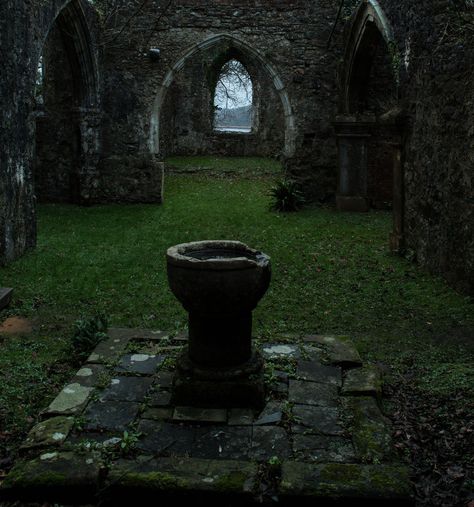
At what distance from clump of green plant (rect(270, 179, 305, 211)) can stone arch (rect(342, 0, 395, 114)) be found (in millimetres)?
1933

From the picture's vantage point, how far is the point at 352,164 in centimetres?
1244

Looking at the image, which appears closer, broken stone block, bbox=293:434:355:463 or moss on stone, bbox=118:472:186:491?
moss on stone, bbox=118:472:186:491

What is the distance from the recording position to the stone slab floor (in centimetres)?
293

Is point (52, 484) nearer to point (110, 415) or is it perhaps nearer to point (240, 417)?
point (110, 415)

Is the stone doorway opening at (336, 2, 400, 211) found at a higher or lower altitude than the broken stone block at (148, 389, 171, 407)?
higher

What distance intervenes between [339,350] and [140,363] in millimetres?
1526

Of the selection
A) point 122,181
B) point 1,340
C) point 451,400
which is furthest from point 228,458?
point 122,181

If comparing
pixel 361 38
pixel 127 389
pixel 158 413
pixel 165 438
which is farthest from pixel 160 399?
pixel 361 38

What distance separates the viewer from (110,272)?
758 centimetres

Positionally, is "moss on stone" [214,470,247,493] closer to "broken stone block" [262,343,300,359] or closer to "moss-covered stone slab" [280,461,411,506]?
"moss-covered stone slab" [280,461,411,506]

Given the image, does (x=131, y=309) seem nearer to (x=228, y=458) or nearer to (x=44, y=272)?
(x=44, y=272)

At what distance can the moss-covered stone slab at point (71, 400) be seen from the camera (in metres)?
3.65

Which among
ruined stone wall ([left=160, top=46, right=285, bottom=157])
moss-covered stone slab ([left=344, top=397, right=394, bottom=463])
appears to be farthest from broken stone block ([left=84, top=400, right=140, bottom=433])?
ruined stone wall ([left=160, top=46, right=285, bottom=157])

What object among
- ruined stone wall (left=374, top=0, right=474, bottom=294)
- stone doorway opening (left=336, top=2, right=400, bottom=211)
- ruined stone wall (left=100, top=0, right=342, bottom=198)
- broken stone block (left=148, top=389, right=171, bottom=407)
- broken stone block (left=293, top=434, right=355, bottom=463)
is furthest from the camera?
ruined stone wall (left=100, top=0, right=342, bottom=198)
